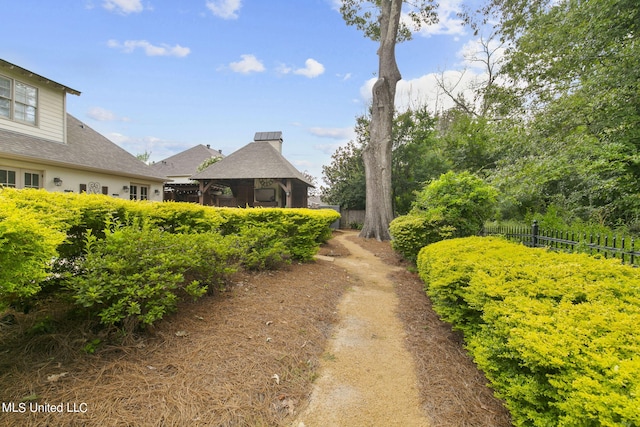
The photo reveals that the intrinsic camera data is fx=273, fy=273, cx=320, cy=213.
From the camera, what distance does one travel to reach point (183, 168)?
2441 cm

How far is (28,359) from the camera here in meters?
2.05

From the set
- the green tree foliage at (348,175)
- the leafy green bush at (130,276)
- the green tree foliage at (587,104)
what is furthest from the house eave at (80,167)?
the green tree foliage at (587,104)

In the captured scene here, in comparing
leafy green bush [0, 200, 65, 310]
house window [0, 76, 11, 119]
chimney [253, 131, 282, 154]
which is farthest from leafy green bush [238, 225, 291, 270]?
chimney [253, 131, 282, 154]

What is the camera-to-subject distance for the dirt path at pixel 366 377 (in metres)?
1.98

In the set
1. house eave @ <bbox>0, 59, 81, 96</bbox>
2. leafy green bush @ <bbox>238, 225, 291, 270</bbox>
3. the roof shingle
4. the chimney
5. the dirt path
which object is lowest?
the dirt path

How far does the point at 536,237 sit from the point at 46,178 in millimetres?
13337

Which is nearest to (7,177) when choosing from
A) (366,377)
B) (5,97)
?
(5,97)

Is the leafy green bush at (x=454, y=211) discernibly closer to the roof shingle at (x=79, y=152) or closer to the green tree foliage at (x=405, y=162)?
the green tree foliage at (x=405, y=162)

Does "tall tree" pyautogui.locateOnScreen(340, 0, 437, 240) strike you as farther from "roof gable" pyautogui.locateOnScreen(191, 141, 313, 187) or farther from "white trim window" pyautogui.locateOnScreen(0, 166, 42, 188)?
"white trim window" pyautogui.locateOnScreen(0, 166, 42, 188)

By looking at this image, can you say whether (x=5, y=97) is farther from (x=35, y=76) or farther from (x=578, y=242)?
(x=578, y=242)

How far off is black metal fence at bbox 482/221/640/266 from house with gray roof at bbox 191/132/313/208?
1129 centimetres

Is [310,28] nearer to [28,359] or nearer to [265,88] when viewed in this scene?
[265,88]

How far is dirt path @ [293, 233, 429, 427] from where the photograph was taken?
198 centimetres

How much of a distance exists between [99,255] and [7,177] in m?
9.18
